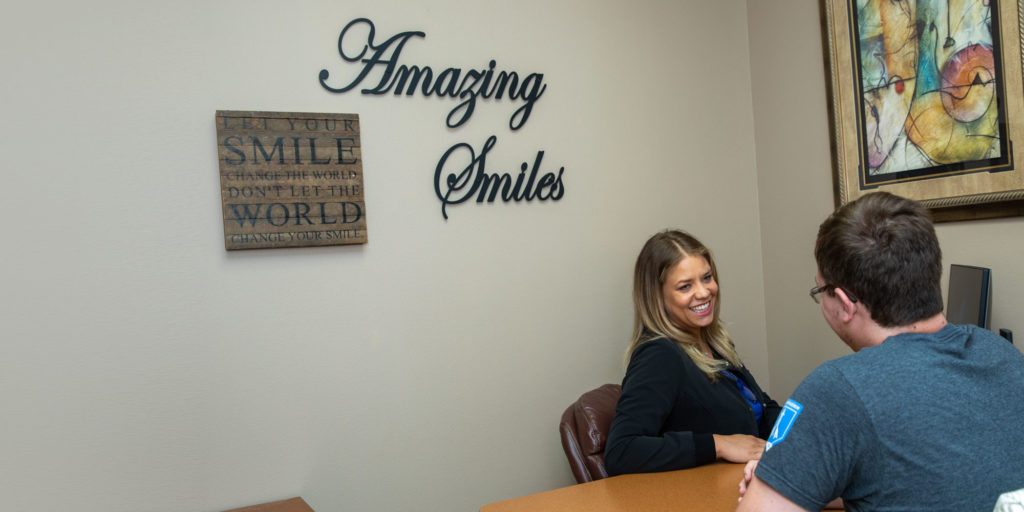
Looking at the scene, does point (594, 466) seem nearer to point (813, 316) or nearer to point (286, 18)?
point (813, 316)

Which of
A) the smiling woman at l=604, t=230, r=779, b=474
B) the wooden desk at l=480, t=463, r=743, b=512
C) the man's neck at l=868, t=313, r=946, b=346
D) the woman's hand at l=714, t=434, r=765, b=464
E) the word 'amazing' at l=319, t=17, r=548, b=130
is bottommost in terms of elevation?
the wooden desk at l=480, t=463, r=743, b=512

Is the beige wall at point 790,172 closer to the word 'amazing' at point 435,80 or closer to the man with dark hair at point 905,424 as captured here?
the word 'amazing' at point 435,80

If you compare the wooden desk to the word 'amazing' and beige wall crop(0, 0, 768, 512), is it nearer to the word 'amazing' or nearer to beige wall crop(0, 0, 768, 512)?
beige wall crop(0, 0, 768, 512)

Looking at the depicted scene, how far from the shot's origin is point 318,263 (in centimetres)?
256

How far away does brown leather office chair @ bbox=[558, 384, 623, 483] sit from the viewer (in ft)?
7.86

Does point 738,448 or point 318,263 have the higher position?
point 318,263

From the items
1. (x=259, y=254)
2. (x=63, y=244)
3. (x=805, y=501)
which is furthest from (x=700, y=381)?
(x=63, y=244)

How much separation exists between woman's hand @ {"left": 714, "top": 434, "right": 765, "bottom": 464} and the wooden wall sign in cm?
139

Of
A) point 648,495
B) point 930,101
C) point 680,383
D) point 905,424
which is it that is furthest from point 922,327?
point 930,101

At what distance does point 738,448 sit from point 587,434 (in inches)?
20.2

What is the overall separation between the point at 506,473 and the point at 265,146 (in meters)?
1.54

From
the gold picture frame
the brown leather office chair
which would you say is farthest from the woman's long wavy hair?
the gold picture frame

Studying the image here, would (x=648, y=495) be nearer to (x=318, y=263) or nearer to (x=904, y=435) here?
(x=904, y=435)

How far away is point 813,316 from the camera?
10.5 feet
